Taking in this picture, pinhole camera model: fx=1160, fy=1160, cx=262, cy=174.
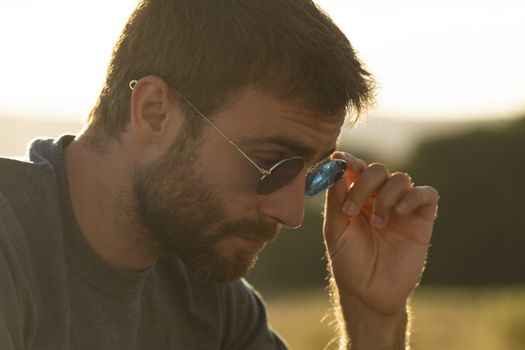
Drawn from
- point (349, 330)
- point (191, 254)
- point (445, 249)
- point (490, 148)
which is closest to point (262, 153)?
point (191, 254)

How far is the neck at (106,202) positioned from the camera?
3.68m

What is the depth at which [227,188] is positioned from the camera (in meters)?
3.81

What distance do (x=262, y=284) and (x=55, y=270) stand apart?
21812 mm

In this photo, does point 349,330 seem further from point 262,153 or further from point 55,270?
point 55,270

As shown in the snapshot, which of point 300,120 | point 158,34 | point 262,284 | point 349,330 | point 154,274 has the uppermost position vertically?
point 158,34

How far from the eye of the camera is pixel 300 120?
3748 millimetres

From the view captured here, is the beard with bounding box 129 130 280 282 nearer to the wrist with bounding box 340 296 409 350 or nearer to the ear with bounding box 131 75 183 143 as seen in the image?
the ear with bounding box 131 75 183 143

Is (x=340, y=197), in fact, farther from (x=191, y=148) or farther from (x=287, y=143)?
(x=191, y=148)

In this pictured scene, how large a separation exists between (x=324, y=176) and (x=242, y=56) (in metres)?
0.62

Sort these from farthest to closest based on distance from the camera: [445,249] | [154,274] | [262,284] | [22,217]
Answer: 1. [262,284]
2. [445,249]
3. [154,274]
4. [22,217]

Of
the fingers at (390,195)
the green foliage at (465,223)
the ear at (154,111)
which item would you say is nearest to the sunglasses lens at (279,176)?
the ear at (154,111)

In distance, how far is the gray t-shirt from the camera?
3.39 metres

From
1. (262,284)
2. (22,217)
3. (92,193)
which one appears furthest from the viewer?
(262,284)

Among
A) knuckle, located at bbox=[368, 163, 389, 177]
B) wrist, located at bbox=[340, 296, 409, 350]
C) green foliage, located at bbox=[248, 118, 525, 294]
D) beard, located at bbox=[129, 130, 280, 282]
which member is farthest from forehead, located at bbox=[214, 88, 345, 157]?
green foliage, located at bbox=[248, 118, 525, 294]
